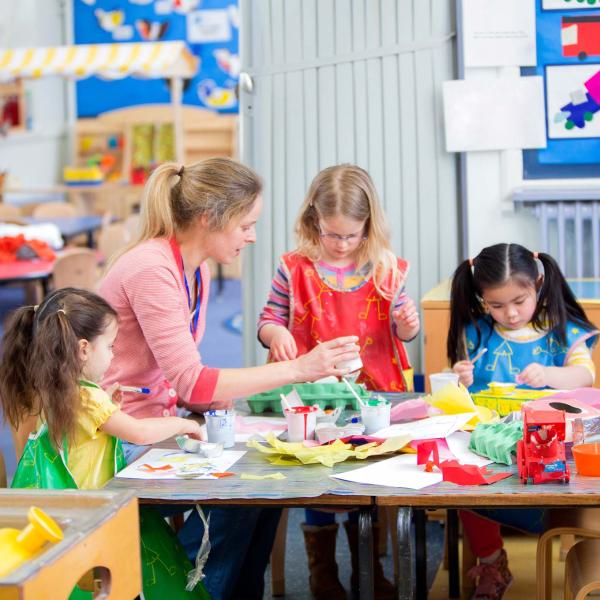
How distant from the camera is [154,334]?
270 cm

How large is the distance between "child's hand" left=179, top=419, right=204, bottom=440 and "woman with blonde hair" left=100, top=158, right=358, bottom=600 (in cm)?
13

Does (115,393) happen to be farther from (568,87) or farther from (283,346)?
(568,87)

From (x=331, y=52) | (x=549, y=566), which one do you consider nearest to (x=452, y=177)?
(x=331, y=52)

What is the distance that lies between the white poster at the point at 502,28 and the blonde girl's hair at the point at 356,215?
1.29 meters

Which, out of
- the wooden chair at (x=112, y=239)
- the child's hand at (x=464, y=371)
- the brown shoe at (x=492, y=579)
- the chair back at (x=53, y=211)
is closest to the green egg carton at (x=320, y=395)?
the child's hand at (x=464, y=371)

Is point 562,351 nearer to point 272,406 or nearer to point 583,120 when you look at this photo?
point 272,406

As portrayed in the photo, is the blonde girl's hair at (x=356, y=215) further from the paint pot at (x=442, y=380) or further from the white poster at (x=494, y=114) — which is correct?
the white poster at (x=494, y=114)

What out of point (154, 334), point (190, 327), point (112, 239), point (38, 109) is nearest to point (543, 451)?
point (154, 334)

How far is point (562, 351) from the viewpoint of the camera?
123 inches

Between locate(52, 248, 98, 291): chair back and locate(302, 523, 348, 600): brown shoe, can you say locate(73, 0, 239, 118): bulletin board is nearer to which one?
locate(52, 248, 98, 291): chair back

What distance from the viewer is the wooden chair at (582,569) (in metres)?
2.17

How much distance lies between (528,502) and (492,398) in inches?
27.2

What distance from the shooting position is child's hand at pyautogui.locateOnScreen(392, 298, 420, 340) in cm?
320

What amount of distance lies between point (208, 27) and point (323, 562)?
9.79 meters
